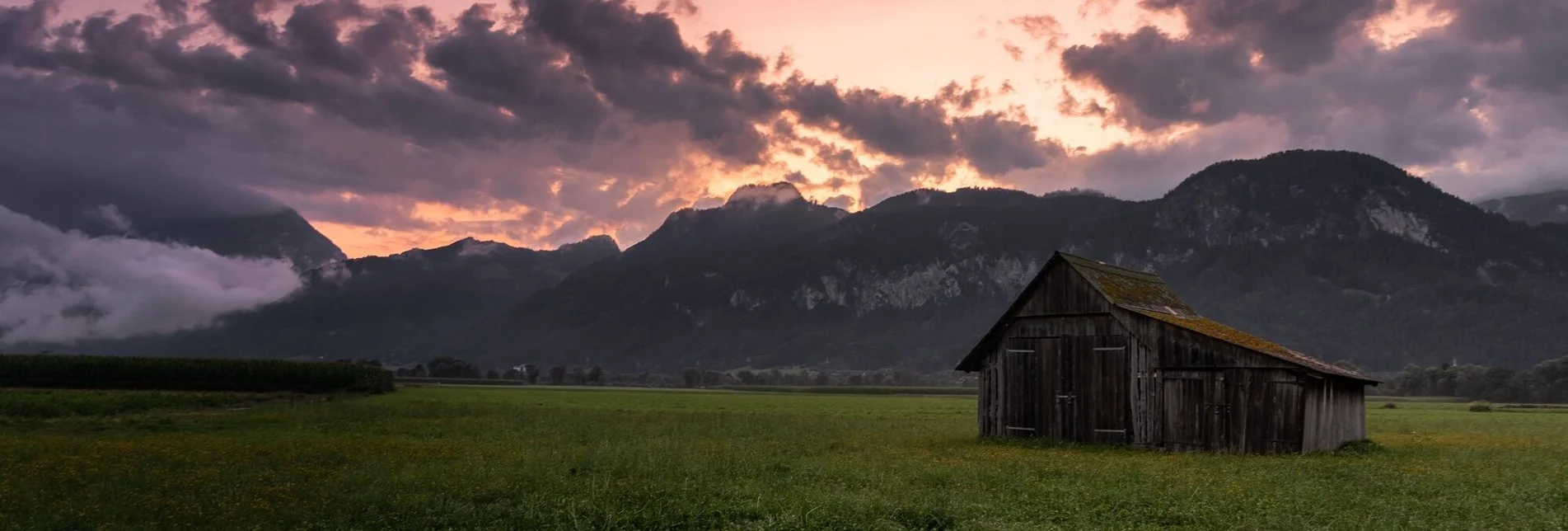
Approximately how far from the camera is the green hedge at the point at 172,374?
68.9 meters

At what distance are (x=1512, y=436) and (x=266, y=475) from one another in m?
49.6

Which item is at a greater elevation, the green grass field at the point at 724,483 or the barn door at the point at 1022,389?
the barn door at the point at 1022,389

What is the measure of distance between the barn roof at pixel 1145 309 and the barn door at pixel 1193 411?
5.51 ft

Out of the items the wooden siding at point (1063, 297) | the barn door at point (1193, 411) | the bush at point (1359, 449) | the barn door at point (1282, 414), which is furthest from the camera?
the wooden siding at point (1063, 297)

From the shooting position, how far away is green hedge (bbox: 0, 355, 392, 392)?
226 ft

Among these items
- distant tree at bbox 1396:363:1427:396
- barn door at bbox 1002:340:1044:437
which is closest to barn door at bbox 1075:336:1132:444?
barn door at bbox 1002:340:1044:437

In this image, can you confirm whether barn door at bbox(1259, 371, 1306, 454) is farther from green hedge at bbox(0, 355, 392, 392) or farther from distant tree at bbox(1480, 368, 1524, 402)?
distant tree at bbox(1480, 368, 1524, 402)

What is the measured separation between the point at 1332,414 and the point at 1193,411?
5448 millimetres

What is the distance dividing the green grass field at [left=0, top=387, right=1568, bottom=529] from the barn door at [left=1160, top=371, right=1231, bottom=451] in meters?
2.11

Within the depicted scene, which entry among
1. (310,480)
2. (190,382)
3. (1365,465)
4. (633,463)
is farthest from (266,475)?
(190,382)

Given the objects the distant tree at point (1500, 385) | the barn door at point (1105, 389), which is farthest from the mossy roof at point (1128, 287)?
the distant tree at point (1500, 385)

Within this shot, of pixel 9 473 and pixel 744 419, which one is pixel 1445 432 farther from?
pixel 9 473

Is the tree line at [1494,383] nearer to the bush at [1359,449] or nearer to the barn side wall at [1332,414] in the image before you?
the barn side wall at [1332,414]

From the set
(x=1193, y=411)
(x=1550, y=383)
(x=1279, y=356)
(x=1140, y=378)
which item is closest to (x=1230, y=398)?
(x=1193, y=411)
